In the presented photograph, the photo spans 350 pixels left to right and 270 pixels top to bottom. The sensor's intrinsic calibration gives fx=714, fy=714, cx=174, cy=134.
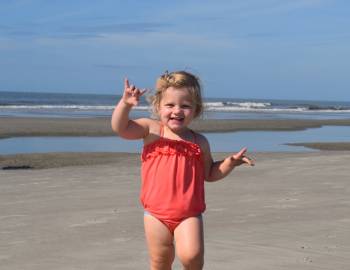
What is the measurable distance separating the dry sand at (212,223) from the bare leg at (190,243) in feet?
4.77

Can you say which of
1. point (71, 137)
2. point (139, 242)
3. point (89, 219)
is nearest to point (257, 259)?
point (139, 242)

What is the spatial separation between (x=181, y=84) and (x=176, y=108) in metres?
0.15

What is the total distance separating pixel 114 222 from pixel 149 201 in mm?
3351

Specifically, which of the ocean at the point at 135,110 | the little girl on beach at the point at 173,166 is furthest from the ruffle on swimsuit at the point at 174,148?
the ocean at the point at 135,110

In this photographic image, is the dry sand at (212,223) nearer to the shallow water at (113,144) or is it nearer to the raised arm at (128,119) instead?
the raised arm at (128,119)

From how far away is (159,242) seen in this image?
4230 mm

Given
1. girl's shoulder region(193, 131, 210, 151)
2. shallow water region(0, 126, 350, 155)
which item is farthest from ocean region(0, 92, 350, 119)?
girl's shoulder region(193, 131, 210, 151)

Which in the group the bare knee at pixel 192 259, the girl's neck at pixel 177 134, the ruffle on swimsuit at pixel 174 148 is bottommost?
the bare knee at pixel 192 259

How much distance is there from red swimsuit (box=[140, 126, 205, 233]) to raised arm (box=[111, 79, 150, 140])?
134 mm

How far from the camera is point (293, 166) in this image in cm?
1315

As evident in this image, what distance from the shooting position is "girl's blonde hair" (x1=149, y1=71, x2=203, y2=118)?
432 centimetres

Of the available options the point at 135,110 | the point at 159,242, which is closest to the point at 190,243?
the point at 159,242

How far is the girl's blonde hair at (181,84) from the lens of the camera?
4.32 m

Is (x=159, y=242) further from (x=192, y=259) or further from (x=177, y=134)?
(x=177, y=134)
